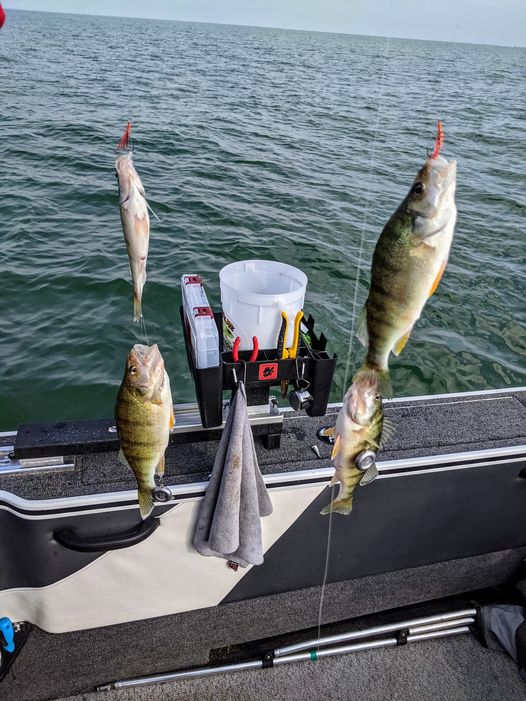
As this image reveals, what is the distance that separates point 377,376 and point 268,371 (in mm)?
681

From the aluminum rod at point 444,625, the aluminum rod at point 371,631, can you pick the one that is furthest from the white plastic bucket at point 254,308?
the aluminum rod at point 444,625

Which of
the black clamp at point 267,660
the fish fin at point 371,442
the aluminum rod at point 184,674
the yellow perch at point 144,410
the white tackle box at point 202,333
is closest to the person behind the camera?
the yellow perch at point 144,410

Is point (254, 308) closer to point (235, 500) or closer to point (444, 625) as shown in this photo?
point (235, 500)

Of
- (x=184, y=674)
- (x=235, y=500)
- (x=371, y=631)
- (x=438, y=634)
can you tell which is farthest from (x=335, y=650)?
(x=235, y=500)

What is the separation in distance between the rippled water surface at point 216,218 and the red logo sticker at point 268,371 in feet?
3.13

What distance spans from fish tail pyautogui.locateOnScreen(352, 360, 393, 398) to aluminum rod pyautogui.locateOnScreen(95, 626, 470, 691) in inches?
88.3

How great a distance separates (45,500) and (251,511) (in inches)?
36.4

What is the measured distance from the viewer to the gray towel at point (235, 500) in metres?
2.49

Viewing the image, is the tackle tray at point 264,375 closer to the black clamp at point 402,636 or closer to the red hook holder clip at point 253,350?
the red hook holder clip at point 253,350

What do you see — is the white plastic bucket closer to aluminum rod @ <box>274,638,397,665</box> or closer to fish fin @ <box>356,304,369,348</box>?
fish fin @ <box>356,304,369,348</box>

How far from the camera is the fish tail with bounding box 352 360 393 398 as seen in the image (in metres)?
1.96

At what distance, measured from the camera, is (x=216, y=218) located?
10914 millimetres

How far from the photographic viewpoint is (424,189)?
5.22 ft

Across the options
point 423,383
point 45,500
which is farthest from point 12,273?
point 45,500
